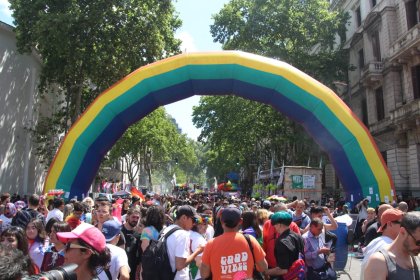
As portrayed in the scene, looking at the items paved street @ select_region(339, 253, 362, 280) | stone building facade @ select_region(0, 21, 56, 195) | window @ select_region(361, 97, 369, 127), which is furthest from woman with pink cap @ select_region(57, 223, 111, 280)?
window @ select_region(361, 97, 369, 127)

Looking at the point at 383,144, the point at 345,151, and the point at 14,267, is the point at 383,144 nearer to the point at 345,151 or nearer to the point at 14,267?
the point at 345,151

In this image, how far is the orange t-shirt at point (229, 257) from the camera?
13.5ft

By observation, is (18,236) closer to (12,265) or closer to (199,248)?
(199,248)

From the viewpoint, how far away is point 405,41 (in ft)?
72.2

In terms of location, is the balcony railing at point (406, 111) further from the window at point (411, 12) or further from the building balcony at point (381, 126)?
the window at point (411, 12)

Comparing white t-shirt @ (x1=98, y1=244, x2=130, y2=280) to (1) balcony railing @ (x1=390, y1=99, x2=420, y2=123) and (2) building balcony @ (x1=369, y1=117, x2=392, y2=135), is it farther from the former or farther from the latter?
(2) building balcony @ (x1=369, y1=117, x2=392, y2=135)

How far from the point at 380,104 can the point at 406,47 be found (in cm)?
581

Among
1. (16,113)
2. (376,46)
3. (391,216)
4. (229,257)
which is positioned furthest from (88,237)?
(376,46)

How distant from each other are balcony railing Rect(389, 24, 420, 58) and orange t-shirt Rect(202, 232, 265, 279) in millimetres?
19623

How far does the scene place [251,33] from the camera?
27.5m

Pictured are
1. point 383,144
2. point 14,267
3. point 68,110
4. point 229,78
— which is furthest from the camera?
point 383,144

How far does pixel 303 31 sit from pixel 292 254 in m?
24.5

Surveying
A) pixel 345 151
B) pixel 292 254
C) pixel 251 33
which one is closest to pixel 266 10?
pixel 251 33

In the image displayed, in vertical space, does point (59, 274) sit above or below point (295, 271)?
above
